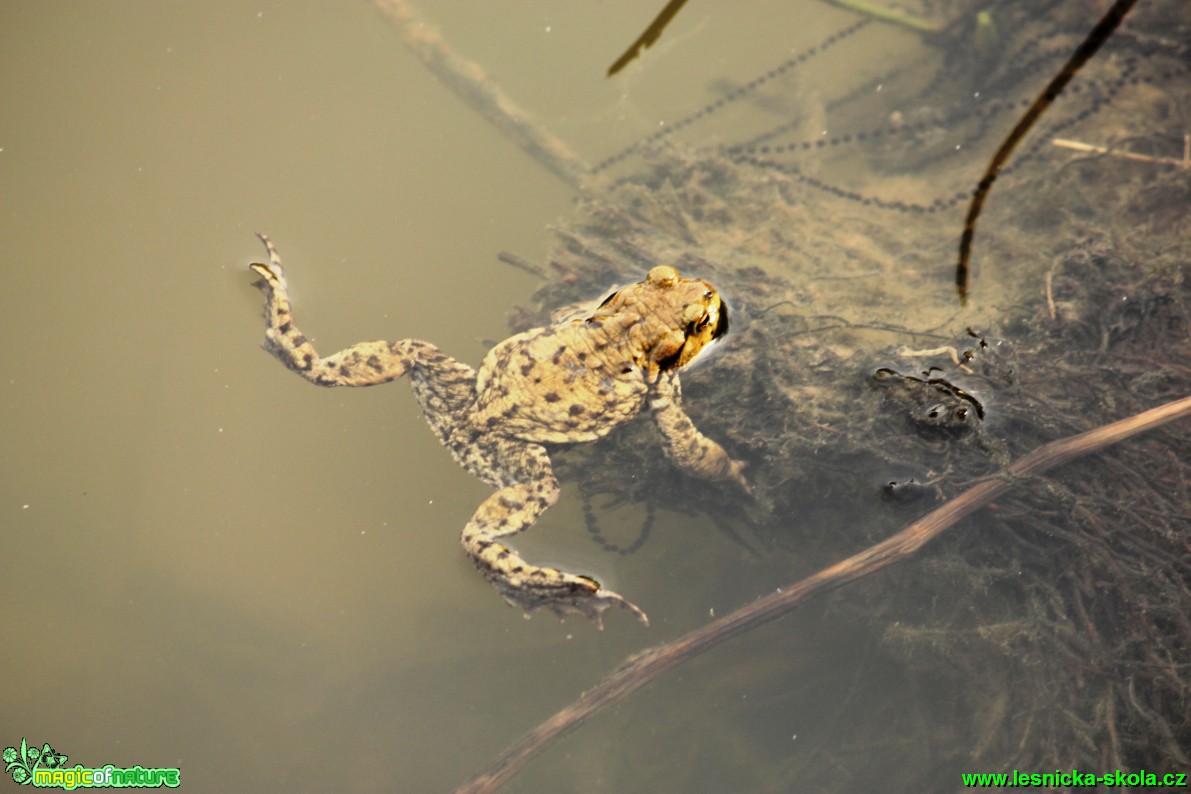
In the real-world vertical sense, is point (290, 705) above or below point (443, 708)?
above

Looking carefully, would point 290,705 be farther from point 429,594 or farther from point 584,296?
point 584,296

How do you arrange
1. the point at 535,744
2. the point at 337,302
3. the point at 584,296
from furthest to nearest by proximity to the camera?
the point at 337,302 → the point at 584,296 → the point at 535,744

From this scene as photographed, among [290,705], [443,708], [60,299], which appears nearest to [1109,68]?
[443,708]

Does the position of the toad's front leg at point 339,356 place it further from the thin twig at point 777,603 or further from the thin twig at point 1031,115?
the thin twig at point 1031,115

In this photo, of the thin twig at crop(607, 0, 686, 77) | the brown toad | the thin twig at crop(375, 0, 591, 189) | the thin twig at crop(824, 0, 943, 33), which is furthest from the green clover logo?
the thin twig at crop(824, 0, 943, 33)

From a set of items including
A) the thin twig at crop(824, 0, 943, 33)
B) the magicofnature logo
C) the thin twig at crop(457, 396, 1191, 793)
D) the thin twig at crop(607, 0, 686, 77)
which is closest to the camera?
the thin twig at crop(457, 396, 1191, 793)

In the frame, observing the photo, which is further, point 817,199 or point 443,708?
point 817,199

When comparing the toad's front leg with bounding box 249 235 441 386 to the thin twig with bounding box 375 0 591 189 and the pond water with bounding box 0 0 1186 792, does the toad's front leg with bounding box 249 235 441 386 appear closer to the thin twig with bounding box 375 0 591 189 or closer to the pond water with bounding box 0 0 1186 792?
the pond water with bounding box 0 0 1186 792

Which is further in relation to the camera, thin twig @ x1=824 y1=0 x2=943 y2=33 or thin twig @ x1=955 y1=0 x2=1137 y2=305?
thin twig @ x1=824 y1=0 x2=943 y2=33
